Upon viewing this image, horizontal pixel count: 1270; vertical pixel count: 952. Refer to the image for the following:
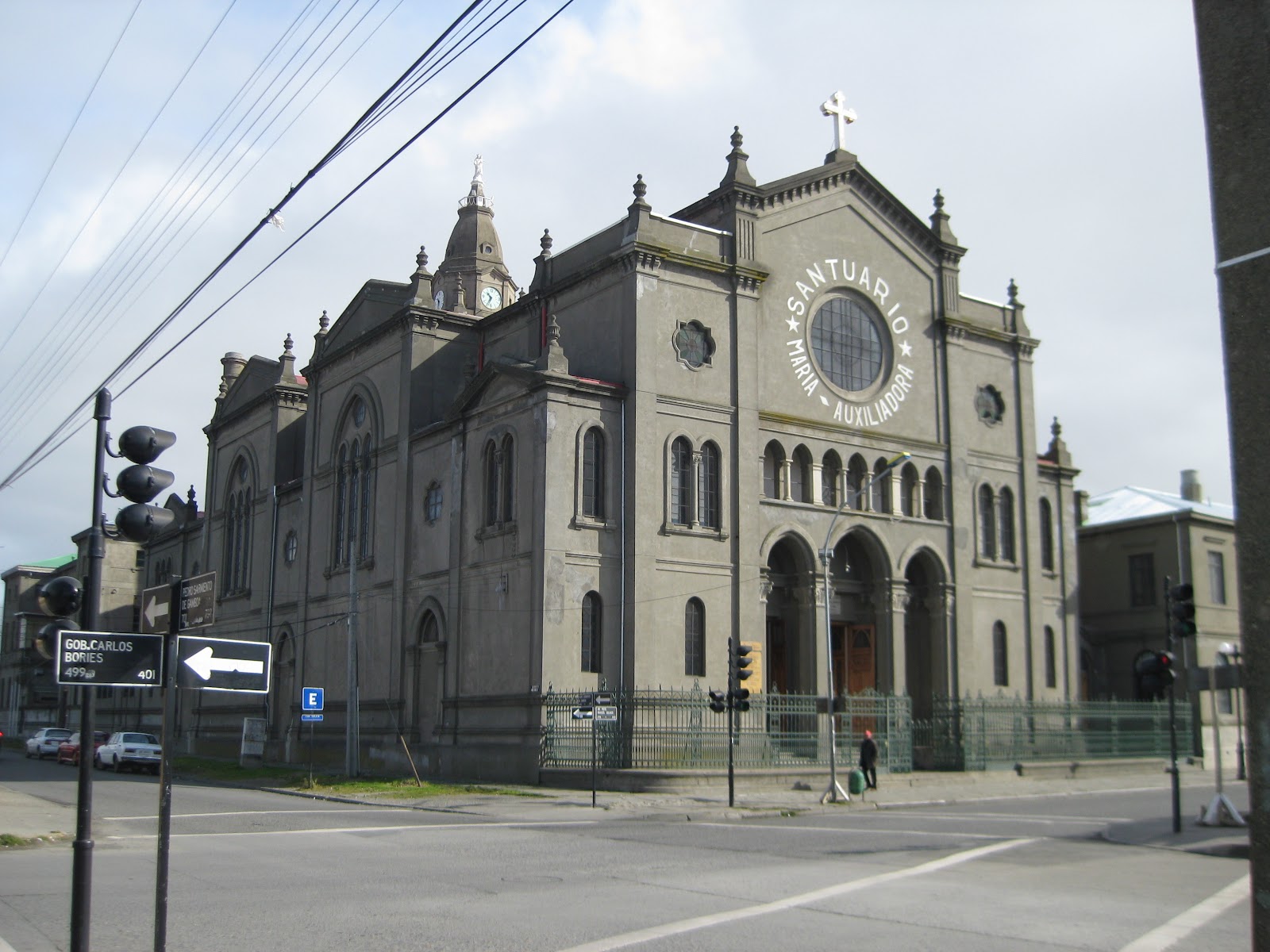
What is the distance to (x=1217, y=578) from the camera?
5016 cm

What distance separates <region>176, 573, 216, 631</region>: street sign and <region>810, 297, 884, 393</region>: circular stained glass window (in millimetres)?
31792

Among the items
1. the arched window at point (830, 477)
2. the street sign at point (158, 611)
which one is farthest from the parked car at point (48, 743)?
the street sign at point (158, 611)

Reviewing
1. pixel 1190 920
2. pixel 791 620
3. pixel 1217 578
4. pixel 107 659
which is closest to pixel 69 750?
pixel 791 620

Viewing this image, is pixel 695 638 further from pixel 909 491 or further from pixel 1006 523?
pixel 1006 523

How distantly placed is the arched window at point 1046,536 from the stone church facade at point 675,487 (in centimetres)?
11

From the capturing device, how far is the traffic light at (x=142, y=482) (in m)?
9.47

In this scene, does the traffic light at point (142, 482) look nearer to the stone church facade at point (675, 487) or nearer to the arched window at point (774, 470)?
the stone church facade at point (675, 487)

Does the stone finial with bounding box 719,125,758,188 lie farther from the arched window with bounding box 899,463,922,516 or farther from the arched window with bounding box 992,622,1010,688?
the arched window with bounding box 992,622,1010,688

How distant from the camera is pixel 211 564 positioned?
5712 centimetres

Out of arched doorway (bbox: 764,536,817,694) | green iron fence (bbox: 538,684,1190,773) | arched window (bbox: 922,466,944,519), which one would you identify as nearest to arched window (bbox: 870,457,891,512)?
arched window (bbox: 922,466,944,519)

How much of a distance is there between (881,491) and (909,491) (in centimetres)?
145

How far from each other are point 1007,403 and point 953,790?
16.9m

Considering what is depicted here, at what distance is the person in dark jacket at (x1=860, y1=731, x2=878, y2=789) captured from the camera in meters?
31.3

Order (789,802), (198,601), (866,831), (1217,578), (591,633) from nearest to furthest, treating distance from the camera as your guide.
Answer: (198,601) < (866,831) < (789,802) < (591,633) < (1217,578)
